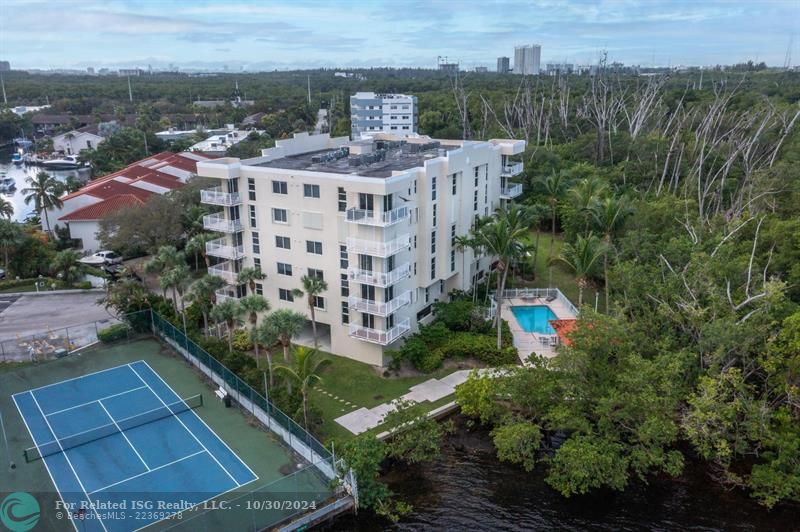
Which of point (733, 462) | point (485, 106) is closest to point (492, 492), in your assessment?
point (733, 462)

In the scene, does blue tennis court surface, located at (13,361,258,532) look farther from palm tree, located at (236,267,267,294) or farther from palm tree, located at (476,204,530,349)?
palm tree, located at (476,204,530,349)

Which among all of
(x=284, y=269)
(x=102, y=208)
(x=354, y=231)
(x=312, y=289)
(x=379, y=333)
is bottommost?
(x=379, y=333)

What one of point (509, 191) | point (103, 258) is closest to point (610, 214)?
point (509, 191)

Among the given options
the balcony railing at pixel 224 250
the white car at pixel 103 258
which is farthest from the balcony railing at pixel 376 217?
the white car at pixel 103 258

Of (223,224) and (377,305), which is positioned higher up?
(223,224)

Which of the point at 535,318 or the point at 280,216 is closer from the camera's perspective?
the point at 280,216

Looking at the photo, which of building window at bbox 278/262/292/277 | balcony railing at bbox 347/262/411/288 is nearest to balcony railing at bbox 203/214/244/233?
building window at bbox 278/262/292/277

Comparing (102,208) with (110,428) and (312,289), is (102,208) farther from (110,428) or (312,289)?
(110,428)
